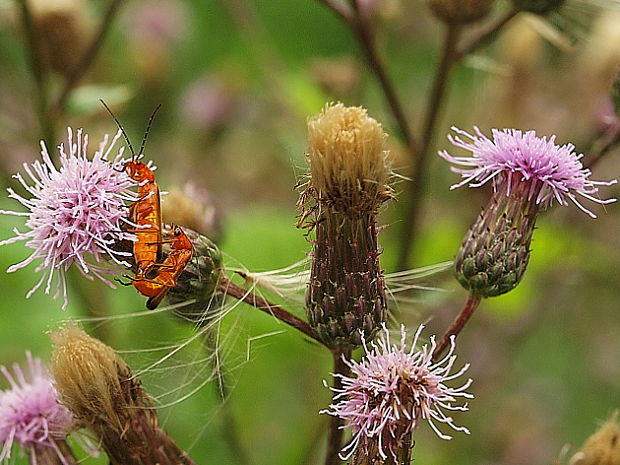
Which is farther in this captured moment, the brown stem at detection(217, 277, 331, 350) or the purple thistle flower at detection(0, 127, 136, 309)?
the brown stem at detection(217, 277, 331, 350)

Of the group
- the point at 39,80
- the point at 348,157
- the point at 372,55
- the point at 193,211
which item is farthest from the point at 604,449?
the point at 39,80

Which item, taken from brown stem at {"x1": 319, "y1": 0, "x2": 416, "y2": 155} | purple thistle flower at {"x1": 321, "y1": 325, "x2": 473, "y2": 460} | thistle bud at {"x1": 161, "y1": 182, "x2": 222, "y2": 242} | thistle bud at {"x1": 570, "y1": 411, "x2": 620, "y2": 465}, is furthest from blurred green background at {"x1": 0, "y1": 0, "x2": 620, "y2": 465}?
thistle bud at {"x1": 570, "y1": 411, "x2": 620, "y2": 465}

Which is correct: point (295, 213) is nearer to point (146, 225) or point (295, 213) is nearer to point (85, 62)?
point (85, 62)

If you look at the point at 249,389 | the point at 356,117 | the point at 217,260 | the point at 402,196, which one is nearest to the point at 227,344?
the point at 217,260

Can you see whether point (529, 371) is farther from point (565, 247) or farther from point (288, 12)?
point (288, 12)

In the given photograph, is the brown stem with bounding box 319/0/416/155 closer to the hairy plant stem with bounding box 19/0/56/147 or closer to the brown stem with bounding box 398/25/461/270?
the brown stem with bounding box 398/25/461/270

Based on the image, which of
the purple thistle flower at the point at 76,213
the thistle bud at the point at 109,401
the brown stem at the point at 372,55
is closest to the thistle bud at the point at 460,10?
the brown stem at the point at 372,55

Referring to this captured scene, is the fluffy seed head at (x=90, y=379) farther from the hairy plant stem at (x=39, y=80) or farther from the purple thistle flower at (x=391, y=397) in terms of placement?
the hairy plant stem at (x=39, y=80)
